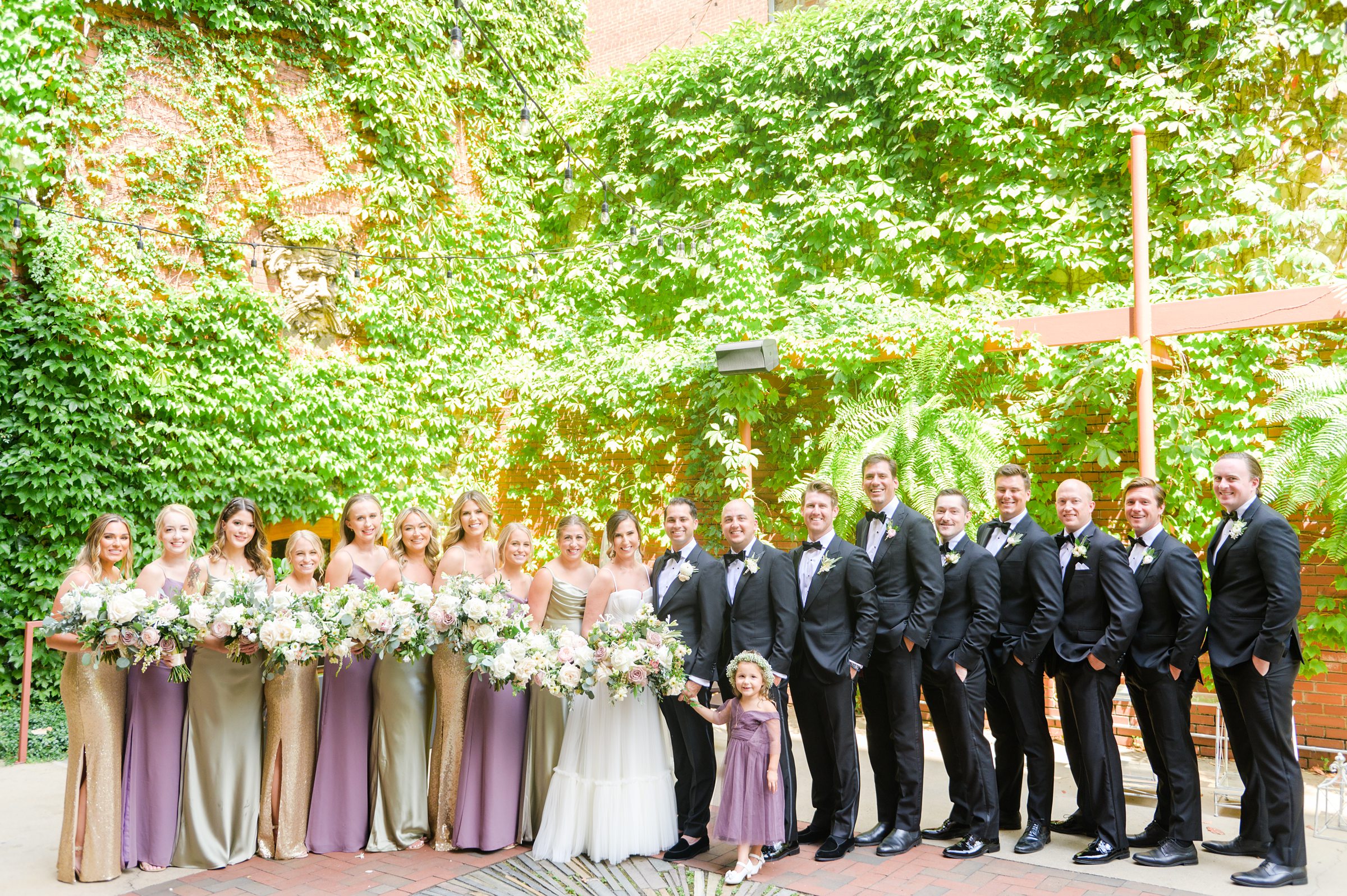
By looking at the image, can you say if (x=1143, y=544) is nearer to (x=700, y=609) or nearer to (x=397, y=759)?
(x=700, y=609)

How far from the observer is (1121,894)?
14.4 ft

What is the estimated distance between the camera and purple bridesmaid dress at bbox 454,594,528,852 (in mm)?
4988

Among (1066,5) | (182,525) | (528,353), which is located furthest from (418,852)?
(1066,5)

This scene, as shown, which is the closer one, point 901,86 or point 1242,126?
point 1242,126

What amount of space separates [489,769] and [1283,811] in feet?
12.3

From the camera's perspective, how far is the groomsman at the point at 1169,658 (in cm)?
475

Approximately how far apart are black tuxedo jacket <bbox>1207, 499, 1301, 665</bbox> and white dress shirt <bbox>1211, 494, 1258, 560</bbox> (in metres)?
0.01

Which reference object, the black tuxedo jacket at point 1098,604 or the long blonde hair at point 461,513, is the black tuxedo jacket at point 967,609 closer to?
the black tuxedo jacket at point 1098,604

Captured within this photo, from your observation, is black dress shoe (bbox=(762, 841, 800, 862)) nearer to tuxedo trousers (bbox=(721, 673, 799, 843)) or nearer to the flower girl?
tuxedo trousers (bbox=(721, 673, 799, 843))

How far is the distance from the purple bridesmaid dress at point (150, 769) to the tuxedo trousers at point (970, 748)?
3838 mm

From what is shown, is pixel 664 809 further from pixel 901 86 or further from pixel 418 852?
pixel 901 86

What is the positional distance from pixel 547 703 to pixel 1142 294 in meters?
5.16

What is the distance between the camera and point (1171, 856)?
4750mm

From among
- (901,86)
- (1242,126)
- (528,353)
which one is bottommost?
(528,353)
